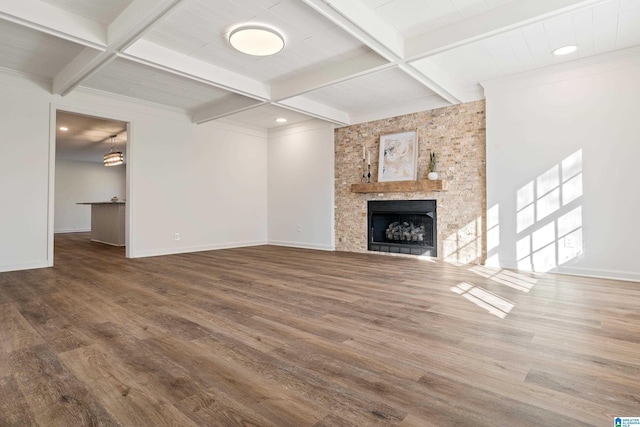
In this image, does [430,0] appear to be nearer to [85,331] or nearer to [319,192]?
[85,331]

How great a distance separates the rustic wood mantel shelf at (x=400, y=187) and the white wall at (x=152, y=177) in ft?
8.84

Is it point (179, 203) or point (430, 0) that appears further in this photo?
point (179, 203)

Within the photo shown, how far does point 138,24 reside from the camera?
2949mm

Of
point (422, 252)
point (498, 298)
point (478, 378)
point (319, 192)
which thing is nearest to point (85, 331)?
point (478, 378)

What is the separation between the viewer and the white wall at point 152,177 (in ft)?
14.9

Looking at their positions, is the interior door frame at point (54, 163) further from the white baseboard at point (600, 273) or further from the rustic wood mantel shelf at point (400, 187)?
the white baseboard at point (600, 273)

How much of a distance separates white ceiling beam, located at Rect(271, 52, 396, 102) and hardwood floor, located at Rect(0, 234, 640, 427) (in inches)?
97.1

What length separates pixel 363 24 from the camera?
9.88ft

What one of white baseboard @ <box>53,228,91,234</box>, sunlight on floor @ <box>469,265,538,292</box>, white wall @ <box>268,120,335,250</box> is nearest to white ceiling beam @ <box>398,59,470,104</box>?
sunlight on floor @ <box>469,265,538,292</box>

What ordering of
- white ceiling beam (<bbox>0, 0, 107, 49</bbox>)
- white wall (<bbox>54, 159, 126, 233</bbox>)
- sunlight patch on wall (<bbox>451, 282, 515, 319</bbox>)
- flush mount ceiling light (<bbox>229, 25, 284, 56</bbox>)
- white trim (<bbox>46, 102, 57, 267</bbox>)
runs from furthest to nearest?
white wall (<bbox>54, 159, 126, 233</bbox>)
white trim (<bbox>46, 102, 57, 267</bbox>)
flush mount ceiling light (<bbox>229, 25, 284, 56</bbox>)
white ceiling beam (<bbox>0, 0, 107, 49</bbox>)
sunlight patch on wall (<bbox>451, 282, 515, 319</bbox>)

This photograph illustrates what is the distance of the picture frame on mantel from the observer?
5664mm

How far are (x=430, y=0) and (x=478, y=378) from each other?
299 centimetres

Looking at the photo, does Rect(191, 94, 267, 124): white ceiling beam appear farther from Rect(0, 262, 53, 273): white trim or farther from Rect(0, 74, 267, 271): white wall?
Rect(0, 262, 53, 273): white trim

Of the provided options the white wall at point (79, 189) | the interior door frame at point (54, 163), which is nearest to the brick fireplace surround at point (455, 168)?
the interior door frame at point (54, 163)
